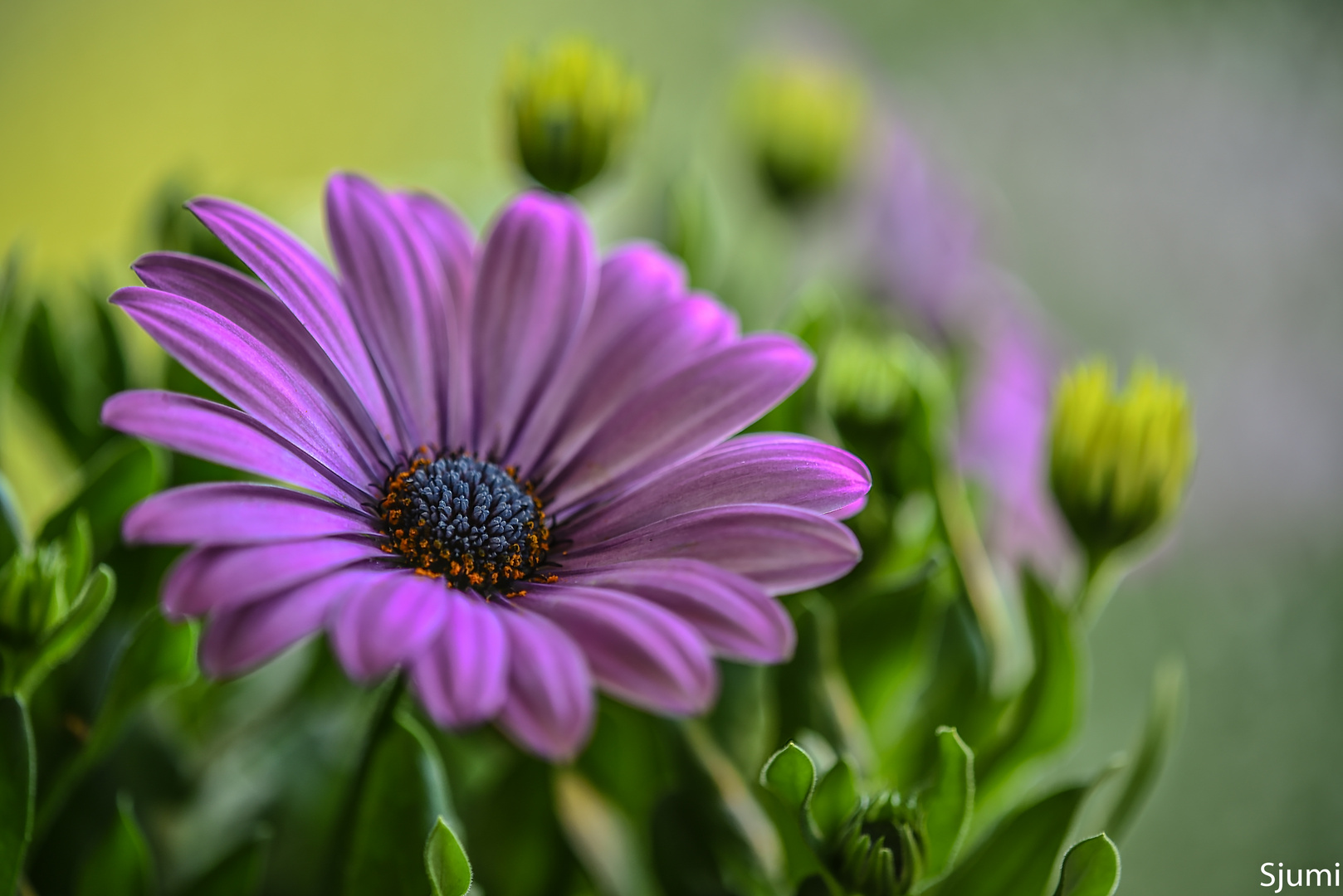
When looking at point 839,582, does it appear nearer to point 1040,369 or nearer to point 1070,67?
point 1040,369

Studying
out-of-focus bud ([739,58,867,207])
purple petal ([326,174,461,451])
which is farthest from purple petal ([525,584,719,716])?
out-of-focus bud ([739,58,867,207])

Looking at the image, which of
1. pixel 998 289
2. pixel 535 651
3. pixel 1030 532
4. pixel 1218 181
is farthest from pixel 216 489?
pixel 1218 181

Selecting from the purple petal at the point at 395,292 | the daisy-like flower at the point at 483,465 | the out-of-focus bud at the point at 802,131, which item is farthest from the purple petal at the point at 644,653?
the out-of-focus bud at the point at 802,131

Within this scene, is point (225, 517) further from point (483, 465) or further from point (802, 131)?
point (802, 131)

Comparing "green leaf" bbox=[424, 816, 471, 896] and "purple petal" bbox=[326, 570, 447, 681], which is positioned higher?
"purple petal" bbox=[326, 570, 447, 681]

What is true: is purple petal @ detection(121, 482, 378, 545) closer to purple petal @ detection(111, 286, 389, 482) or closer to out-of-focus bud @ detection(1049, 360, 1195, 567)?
purple petal @ detection(111, 286, 389, 482)

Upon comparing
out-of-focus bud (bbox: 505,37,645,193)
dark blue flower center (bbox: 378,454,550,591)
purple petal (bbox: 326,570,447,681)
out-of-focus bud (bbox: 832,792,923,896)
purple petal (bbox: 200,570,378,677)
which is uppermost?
out-of-focus bud (bbox: 505,37,645,193)

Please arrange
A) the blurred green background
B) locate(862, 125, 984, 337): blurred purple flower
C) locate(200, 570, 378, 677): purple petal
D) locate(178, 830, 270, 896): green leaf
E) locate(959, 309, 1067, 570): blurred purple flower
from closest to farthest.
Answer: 1. locate(200, 570, 378, 677): purple petal
2. locate(178, 830, 270, 896): green leaf
3. locate(959, 309, 1067, 570): blurred purple flower
4. locate(862, 125, 984, 337): blurred purple flower
5. the blurred green background
